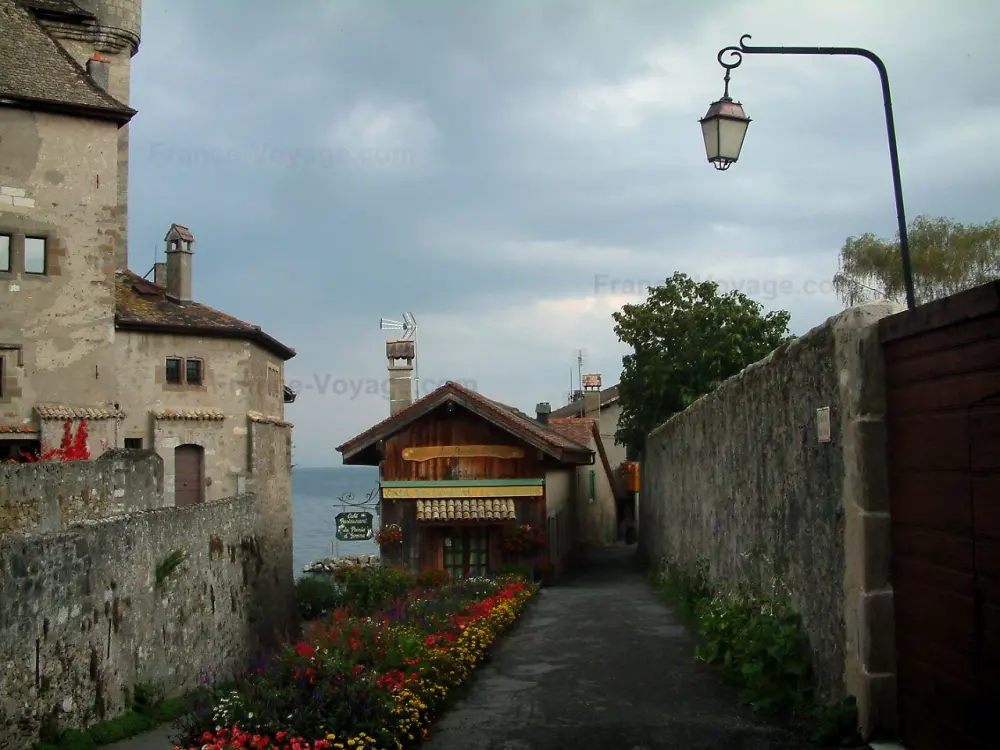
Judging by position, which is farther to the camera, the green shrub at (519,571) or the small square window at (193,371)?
the small square window at (193,371)

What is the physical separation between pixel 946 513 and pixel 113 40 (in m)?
32.5

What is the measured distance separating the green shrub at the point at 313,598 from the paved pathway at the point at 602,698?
1720cm

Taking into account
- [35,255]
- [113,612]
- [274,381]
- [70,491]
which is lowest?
[113,612]

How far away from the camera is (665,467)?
73.3 feet

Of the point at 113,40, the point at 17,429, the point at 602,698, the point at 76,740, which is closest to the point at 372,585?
the point at 17,429

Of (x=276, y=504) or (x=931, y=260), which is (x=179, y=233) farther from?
(x=931, y=260)

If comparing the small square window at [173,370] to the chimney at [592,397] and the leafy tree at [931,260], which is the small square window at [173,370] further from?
the chimney at [592,397]

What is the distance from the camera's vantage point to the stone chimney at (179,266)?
3072cm

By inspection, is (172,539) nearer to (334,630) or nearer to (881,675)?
(334,630)

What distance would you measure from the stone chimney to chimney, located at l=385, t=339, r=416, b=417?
20.6 ft

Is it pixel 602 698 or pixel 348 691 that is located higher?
pixel 348 691

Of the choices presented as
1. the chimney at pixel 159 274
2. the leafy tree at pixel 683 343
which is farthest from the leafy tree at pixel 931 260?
the chimney at pixel 159 274

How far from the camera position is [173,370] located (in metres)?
28.4

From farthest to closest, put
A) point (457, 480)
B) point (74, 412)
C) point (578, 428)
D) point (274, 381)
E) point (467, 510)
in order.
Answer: point (578, 428) < point (274, 381) < point (74, 412) < point (457, 480) < point (467, 510)
